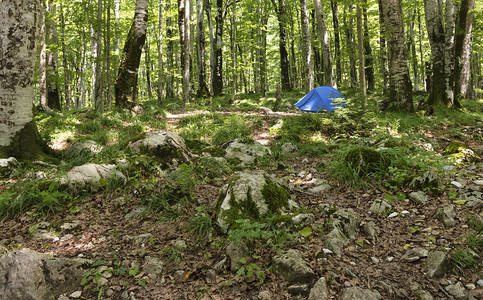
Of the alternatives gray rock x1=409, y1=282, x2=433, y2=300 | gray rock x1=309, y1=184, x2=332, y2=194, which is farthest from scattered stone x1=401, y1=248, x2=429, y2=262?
gray rock x1=309, y1=184, x2=332, y2=194

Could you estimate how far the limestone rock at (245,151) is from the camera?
5.91 m

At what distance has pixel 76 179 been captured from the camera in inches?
160

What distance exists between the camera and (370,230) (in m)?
3.05

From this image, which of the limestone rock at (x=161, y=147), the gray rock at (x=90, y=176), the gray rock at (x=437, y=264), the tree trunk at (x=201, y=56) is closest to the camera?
the gray rock at (x=437, y=264)

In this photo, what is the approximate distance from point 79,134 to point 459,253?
8518 mm

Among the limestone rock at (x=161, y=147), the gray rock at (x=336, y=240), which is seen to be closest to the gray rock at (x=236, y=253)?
the gray rock at (x=336, y=240)

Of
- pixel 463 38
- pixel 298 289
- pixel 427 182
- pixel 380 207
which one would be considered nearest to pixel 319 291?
pixel 298 289

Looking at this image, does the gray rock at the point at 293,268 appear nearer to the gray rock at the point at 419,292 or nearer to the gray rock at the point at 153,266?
the gray rock at the point at 419,292

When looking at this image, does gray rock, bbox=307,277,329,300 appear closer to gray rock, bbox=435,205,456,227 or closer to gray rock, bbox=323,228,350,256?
gray rock, bbox=323,228,350,256

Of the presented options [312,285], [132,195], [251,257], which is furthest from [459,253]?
[132,195]

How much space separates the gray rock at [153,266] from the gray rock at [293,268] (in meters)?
1.16

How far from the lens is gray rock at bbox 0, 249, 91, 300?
2.17 metres

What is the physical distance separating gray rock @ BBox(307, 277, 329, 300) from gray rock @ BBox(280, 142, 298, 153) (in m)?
4.72

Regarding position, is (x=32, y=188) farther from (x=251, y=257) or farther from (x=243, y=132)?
(x=243, y=132)
